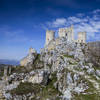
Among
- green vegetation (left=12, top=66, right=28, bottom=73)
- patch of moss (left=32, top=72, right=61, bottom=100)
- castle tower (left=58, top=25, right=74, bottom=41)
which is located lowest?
patch of moss (left=32, top=72, right=61, bottom=100)

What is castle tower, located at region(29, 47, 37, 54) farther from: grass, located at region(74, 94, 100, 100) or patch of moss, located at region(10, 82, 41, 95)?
grass, located at region(74, 94, 100, 100)

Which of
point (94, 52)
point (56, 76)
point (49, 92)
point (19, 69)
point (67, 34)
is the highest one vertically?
point (67, 34)

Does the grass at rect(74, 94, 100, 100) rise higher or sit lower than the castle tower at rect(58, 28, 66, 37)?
lower

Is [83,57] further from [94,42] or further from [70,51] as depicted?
[94,42]

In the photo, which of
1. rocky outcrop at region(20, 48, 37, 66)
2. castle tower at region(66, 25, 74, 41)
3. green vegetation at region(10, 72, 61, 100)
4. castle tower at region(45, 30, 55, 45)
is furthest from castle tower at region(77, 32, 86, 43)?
green vegetation at region(10, 72, 61, 100)

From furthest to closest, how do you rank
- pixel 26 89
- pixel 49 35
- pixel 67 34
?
pixel 49 35, pixel 67 34, pixel 26 89

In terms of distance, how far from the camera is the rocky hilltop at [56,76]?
4316cm

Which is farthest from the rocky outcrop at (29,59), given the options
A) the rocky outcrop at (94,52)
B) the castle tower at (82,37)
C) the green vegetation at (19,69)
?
the rocky outcrop at (94,52)

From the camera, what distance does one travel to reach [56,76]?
55781 mm

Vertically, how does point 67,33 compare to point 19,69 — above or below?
above

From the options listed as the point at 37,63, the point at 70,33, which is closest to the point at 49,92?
the point at 37,63

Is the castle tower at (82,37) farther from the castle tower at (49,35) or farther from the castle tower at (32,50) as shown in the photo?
the castle tower at (32,50)

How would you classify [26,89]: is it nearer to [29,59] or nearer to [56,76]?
[56,76]

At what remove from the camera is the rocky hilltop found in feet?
142
